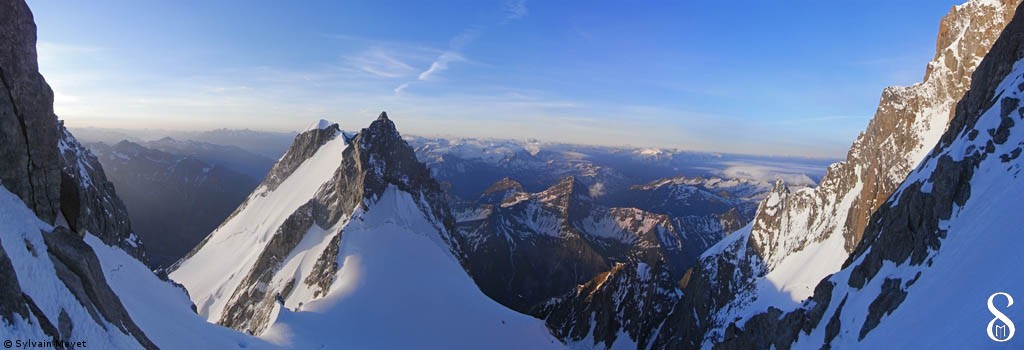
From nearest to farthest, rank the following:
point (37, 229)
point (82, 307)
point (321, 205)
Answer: point (82, 307)
point (37, 229)
point (321, 205)

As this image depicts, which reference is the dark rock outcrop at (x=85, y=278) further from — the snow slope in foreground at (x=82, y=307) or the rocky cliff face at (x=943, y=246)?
the rocky cliff face at (x=943, y=246)

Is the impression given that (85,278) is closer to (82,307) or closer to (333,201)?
(82,307)

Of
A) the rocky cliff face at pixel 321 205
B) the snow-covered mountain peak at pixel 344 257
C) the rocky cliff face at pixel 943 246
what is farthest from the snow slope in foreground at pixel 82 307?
the rocky cliff face at pixel 943 246

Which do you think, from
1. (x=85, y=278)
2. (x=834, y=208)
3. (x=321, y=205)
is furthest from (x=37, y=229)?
(x=834, y=208)

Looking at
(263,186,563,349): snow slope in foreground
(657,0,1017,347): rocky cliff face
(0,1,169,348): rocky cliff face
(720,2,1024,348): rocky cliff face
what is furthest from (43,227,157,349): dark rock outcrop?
(657,0,1017,347): rocky cliff face

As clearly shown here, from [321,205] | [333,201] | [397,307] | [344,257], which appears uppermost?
[333,201]

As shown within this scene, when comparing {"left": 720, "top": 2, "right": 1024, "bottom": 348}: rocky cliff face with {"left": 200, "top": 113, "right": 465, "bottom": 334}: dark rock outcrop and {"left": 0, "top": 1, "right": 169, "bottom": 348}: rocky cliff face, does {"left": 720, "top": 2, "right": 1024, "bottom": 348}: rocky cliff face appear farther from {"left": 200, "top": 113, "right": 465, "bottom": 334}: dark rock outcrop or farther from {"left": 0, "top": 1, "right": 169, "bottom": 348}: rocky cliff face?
{"left": 200, "top": 113, "right": 465, "bottom": 334}: dark rock outcrop
